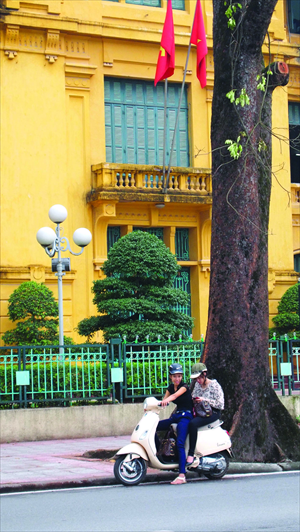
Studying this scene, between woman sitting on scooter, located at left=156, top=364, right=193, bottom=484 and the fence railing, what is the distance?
518 centimetres

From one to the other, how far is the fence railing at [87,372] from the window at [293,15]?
1470 cm

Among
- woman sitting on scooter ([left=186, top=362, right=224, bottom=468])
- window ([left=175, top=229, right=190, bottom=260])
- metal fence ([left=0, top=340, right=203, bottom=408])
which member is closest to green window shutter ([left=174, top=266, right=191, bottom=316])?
window ([left=175, top=229, right=190, bottom=260])

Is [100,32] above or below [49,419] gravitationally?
above

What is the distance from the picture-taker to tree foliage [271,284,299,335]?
24.4 m

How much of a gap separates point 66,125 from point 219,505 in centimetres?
1624

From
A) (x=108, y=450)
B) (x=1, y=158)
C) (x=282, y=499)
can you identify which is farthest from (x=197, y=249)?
(x=282, y=499)

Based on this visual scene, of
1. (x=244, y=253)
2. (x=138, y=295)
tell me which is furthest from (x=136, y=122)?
(x=244, y=253)

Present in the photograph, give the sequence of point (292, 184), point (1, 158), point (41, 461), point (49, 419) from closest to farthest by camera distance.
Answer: point (41, 461) < point (49, 419) < point (1, 158) < point (292, 184)

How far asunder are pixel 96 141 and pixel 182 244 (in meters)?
4.07

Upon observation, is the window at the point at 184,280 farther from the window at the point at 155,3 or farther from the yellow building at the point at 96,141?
the window at the point at 155,3

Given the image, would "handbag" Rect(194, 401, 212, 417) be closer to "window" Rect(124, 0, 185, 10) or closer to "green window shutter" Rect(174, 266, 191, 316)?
"green window shutter" Rect(174, 266, 191, 316)

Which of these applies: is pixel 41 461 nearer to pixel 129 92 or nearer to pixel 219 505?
pixel 219 505

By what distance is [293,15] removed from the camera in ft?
89.7

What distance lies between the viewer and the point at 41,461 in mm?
12391
